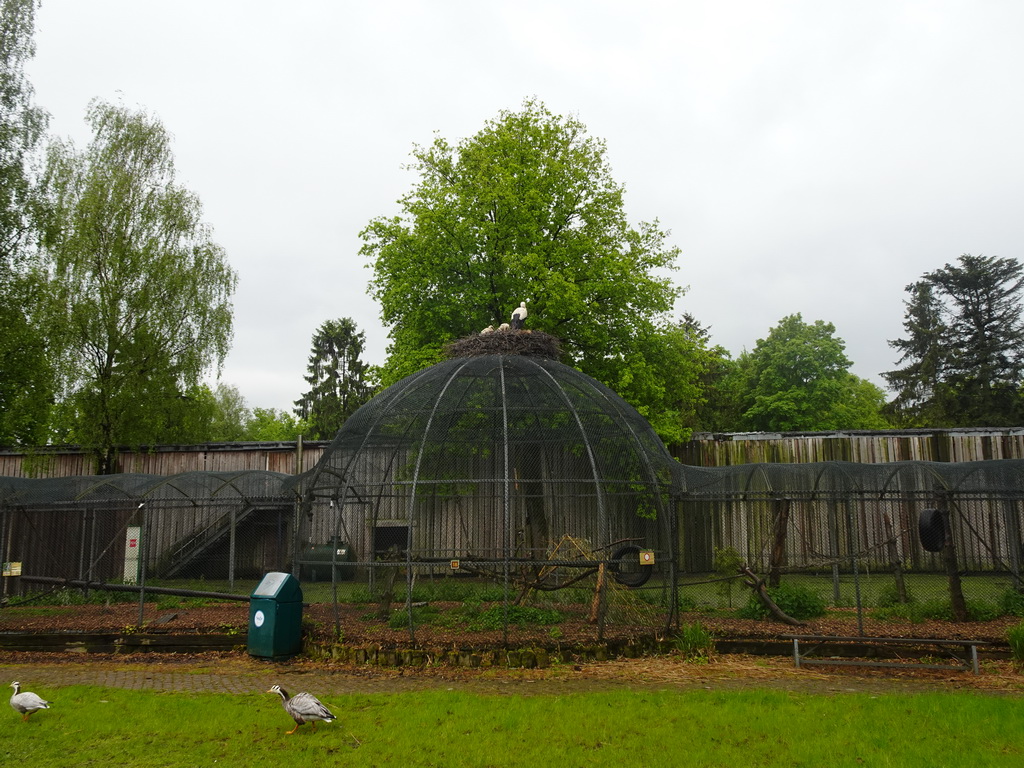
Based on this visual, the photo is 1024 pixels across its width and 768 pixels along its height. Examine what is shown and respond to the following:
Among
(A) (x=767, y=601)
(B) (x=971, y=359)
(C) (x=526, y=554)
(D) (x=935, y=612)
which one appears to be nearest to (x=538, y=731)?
(A) (x=767, y=601)

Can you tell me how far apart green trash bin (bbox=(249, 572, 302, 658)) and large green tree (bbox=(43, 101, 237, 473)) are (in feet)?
39.4

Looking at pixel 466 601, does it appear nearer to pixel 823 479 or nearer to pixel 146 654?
pixel 146 654

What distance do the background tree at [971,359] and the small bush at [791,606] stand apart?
875 inches

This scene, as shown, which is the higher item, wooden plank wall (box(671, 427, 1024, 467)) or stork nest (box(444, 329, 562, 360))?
stork nest (box(444, 329, 562, 360))

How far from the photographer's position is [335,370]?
1746 inches

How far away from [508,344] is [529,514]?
382 centimetres

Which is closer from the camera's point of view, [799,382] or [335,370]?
[799,382]

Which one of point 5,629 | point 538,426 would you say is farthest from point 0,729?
point 538,426


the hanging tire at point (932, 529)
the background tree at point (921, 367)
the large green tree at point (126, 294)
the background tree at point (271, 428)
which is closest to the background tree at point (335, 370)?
the background tree at point (271, 428)

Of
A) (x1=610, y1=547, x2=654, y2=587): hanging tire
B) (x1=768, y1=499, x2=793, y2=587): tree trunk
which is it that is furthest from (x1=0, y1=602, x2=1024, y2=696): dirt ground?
(x1=768, y1=499, x2=793, y2=587): tree trunk

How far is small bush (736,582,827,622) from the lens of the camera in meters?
11.9

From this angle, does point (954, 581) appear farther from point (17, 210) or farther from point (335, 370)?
point (335, 370)

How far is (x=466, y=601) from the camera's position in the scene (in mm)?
12812

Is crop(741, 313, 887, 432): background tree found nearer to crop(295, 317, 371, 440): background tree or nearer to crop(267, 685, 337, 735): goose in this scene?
crop(295, 317, 371, 440): background tree
